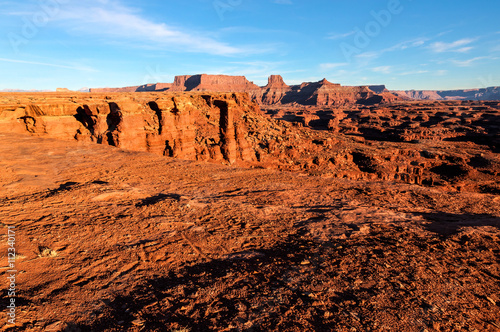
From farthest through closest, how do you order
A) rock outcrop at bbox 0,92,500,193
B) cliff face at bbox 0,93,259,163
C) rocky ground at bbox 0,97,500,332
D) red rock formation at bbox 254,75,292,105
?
1. red rock formation at bbox 254,75,292,105
2. rock outcrop at bbox 0,92,500,193
3. cliff face at bbox 0,93,259,163
4. rocky ground at bbox 0,97,500,332

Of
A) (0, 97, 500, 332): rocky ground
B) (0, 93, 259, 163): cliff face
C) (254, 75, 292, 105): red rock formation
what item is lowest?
(0, 97, 500, 332): rocky ground

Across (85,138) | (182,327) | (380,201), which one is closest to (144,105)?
(85,138)

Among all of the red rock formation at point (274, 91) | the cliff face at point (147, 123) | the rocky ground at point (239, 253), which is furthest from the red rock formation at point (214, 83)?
the rocky ground at point (239, 253)

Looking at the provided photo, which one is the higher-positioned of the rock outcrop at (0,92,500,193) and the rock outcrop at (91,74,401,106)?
the rock outcrop at (91,74,401,106)

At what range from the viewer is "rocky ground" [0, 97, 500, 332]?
3.04m

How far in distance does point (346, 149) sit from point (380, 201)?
18643 millimetres

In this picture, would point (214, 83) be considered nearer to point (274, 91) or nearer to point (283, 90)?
point (274, 91)

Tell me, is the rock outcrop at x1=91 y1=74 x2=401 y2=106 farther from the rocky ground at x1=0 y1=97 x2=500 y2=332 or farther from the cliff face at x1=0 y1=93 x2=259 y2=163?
the rocky ground at x1=0 y1=97 x2=500 y2=332

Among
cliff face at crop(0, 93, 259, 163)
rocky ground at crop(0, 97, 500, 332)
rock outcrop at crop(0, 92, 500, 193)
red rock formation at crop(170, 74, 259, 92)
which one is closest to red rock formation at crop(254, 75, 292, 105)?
red rock formation at crop(170, 74, 259, 92)

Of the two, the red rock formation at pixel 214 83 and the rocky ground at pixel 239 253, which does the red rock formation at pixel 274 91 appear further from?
the rocky ground at pixel 239 253

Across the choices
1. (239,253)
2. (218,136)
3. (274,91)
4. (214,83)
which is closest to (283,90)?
(274,91)

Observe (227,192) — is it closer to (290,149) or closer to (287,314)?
(287,314)

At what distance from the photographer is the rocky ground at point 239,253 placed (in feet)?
9.96

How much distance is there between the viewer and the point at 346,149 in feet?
82.6
